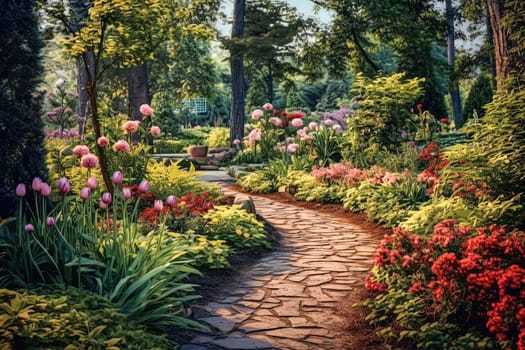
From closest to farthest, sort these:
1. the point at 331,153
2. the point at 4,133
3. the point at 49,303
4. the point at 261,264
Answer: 1. the point at 49,303
2. the point at 4,133
3. the point at 261,264
4. the point at 331,153

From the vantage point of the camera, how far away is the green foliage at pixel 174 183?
8.31 metres

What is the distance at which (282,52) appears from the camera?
18125 mm

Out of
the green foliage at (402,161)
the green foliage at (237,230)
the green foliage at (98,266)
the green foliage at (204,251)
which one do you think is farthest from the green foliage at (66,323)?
the green foliage at (402,161)

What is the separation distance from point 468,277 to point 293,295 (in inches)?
66.9

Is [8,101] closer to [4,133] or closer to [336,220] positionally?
[4,133]

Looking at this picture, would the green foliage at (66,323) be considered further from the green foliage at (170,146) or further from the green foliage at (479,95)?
the green foliage at (170,146)

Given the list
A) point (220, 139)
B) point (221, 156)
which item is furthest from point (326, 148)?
point (220, 139)

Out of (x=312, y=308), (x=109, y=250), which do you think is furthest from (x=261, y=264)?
(x=109, y=250)

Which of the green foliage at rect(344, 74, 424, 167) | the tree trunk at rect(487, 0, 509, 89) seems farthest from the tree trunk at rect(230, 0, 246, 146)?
the tree trunk at rect(487, 0, 509, 89)

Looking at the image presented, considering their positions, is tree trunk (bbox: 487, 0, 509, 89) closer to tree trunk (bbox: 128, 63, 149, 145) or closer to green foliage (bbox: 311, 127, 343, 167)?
green foliage (bbox: 311, 127, 343, 167)

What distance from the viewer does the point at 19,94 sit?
4387mm

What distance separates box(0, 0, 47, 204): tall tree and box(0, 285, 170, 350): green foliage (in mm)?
1247

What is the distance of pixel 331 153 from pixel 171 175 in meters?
4.15

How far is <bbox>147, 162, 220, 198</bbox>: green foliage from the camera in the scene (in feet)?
27.3
